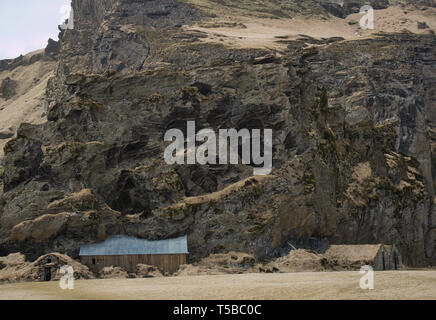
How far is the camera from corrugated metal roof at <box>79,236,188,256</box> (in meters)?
61.7

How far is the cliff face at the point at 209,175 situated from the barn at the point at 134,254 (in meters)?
1.68

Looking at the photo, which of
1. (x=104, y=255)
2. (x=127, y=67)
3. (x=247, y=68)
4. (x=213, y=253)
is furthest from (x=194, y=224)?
(x=127, y=67)

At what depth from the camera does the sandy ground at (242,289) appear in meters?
38.0

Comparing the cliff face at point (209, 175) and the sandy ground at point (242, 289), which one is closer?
the sandy ground at point (242, 289)

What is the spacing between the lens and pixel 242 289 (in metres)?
42.0

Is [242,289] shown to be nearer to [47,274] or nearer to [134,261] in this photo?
[134,261]

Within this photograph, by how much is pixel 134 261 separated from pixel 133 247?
1.92 m

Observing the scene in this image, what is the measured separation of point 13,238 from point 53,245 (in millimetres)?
4063

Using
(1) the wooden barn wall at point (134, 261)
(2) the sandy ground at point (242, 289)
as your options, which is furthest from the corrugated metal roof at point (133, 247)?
(2) the sandy ground at point (242, 289)

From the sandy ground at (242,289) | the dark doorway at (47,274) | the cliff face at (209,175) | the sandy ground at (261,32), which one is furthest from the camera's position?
the sandy ground at (261,32)

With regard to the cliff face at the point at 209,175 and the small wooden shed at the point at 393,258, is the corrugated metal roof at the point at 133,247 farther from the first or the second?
the small wooden shed at the point at 393,258

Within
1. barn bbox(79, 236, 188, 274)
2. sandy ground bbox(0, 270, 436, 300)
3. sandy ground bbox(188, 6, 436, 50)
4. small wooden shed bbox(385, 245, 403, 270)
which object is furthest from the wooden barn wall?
sandy ground bbox(188, 6, 436, 50)

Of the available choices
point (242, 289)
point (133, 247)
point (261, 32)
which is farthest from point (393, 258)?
point (261, 32)

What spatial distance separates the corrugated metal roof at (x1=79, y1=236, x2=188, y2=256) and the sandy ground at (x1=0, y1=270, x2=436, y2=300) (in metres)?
8.63
